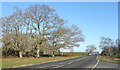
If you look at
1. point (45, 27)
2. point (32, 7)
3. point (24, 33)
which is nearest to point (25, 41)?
point (24, 33)

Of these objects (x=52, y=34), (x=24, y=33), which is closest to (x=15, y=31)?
(x=24, y=33)

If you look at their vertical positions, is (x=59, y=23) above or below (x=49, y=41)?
above

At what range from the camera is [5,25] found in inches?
1662

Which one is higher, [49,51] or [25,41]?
[25,41]

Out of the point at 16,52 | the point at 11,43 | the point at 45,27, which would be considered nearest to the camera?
the point at 11,43

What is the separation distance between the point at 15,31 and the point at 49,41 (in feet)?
33.7

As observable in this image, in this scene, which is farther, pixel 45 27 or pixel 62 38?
pixel 62 38

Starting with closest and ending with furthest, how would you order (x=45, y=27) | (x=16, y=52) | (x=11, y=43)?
(x=11, y=43), (x=45, y=27), (x=16, y=52)

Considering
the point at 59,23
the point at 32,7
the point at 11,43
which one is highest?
the point at 32,7

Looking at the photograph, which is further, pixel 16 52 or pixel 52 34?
pixel 16 52

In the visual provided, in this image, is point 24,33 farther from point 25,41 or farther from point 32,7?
point 32,7

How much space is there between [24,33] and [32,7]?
7.75 meters

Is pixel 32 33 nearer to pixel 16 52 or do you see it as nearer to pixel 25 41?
pixel 25 41

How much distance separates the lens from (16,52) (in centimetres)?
4734
